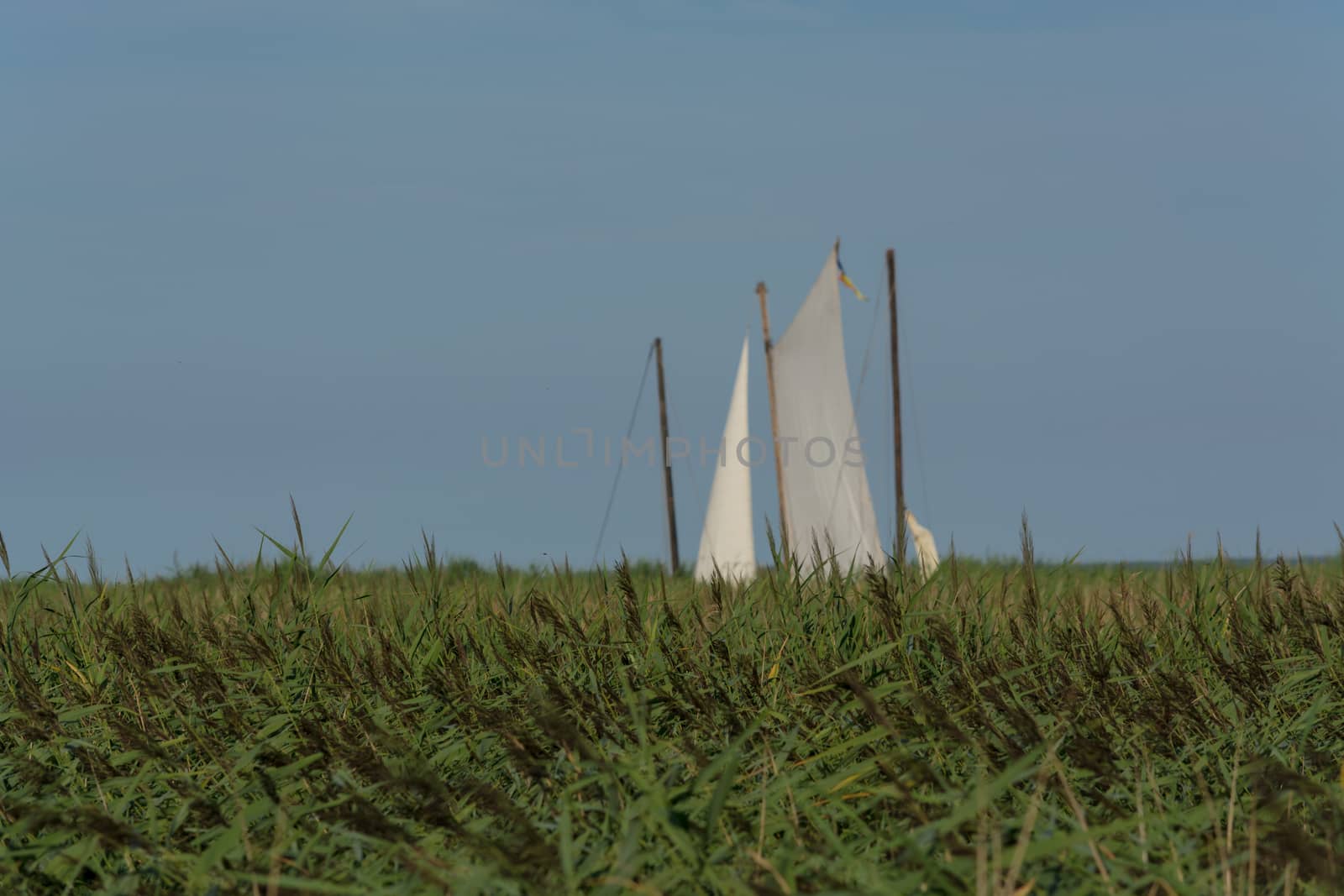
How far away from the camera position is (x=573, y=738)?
8.58ft

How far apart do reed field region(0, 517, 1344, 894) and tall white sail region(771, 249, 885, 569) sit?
1890 centimetres

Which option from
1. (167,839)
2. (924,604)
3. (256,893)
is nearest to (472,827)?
(256,893)

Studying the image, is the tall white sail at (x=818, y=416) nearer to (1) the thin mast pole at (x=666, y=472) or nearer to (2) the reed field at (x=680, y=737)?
(1) the thin mast pole at (x=666, y=472)

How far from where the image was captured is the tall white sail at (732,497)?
27.0 metres

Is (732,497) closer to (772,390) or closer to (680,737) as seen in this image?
(772,390)

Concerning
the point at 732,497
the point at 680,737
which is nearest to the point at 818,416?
the point at 732,497

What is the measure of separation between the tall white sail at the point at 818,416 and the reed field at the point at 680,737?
62.0ft

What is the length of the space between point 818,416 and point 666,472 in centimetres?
584

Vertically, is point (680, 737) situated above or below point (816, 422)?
below

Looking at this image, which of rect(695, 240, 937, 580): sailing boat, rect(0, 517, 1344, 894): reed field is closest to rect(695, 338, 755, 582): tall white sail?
rect(695, 240, 937, 580): sailing boat

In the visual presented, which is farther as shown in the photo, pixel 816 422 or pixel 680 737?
pixel 816 422

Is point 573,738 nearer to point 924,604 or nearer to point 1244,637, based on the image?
point 924,604

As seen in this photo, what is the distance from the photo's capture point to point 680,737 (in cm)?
370

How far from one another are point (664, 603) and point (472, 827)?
199 cm
